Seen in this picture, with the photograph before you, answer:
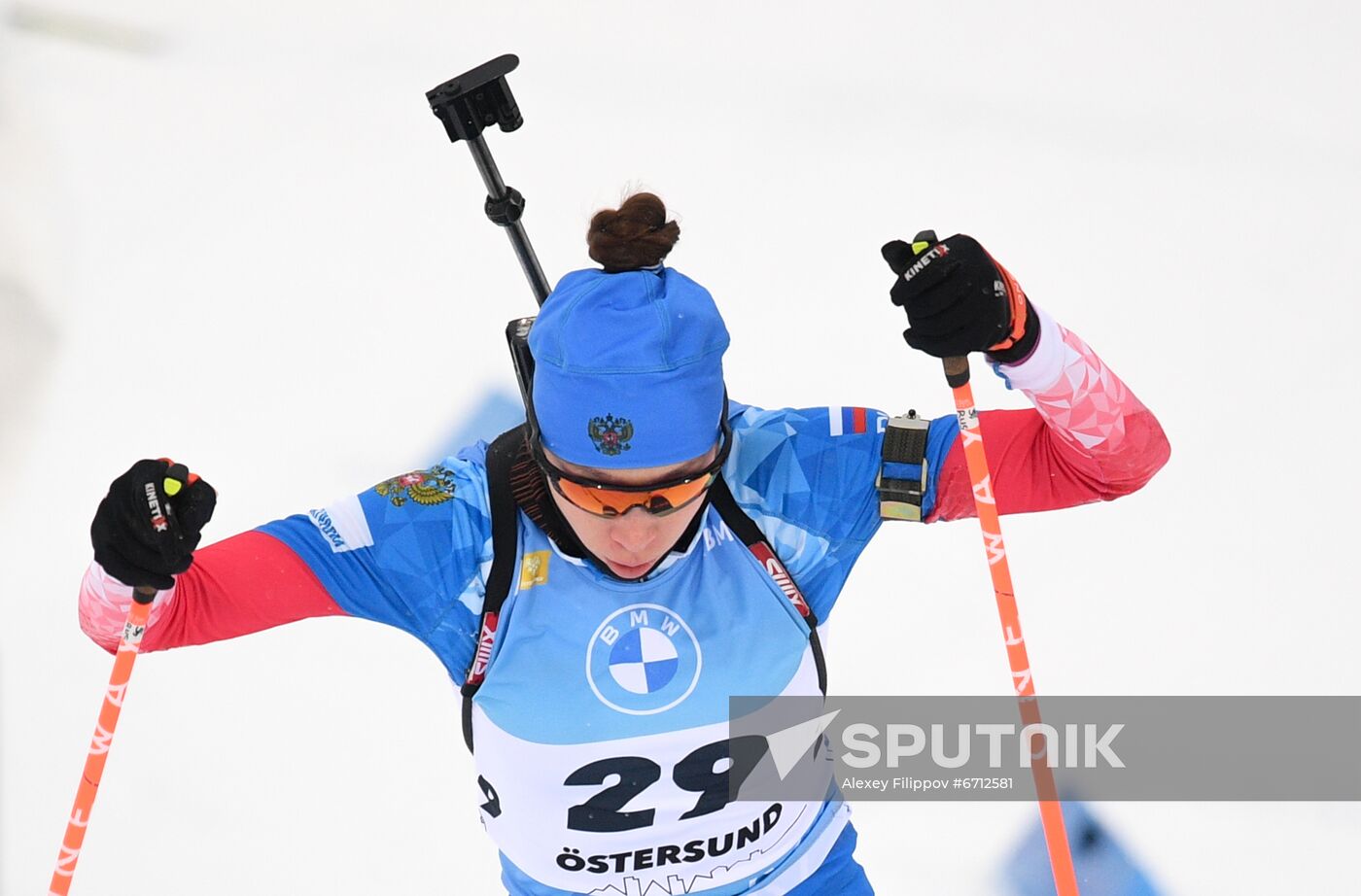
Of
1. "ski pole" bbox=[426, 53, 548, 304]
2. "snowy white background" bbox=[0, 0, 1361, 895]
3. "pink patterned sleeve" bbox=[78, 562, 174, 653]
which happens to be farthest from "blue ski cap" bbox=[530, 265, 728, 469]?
"snowy white background" bbox=[0, 0, 1361, 895]

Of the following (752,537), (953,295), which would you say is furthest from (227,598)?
(953,295)

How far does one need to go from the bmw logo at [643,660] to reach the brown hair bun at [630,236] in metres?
0.47

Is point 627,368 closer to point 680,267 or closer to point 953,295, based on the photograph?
point 953,295

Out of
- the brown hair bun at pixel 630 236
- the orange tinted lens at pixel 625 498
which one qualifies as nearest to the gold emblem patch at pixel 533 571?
the orange tinted lens at pixel 625 498

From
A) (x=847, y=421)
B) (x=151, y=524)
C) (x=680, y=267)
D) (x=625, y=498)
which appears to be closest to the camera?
(x=151, y=524)

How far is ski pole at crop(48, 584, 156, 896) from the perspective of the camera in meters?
1.95

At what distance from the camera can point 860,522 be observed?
2.21 m

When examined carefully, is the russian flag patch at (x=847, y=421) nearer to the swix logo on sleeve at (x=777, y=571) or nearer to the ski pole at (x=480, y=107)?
the swix logo on sleeve at (x=777, y=571)

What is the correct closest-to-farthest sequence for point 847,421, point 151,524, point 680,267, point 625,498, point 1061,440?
point 151,524, point 625,498, point 1061,440, point 847,421, point 680,267

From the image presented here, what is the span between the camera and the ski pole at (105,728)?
6.41 ft

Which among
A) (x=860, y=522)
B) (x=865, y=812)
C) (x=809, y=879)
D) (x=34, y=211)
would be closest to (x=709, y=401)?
(x=860, y=522)

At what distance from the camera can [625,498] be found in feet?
6.48

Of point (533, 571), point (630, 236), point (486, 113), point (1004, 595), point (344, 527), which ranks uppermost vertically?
point (486, 113)

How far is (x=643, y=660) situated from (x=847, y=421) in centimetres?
44
